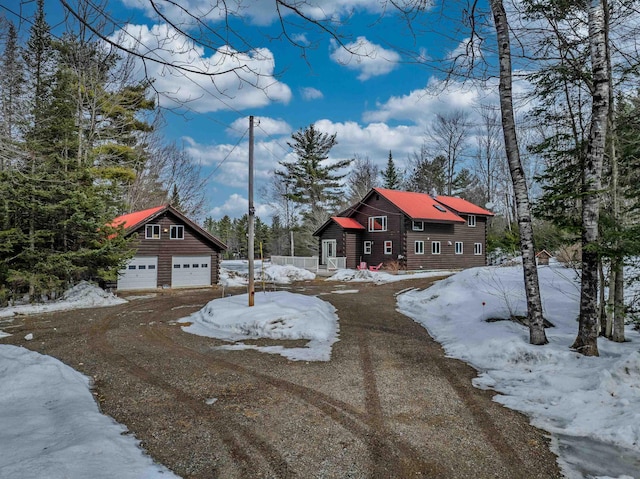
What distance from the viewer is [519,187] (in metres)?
6.61

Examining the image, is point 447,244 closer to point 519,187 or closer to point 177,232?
point 177,232

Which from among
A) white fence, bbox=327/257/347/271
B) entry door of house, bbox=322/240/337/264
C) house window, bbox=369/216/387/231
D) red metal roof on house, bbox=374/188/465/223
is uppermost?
red metal roof on house, bbox=374/188/465/223

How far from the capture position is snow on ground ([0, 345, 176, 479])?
2791 millimetres

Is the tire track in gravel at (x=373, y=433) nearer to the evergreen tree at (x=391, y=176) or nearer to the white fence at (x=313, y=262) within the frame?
the white fence at (x=313, y=262)

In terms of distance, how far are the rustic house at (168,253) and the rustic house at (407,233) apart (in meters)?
10.8

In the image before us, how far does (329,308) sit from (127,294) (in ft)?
40.0

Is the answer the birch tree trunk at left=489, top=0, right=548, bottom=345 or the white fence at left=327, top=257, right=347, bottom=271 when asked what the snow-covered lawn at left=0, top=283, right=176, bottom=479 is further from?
the white fence at left=327, top=257, right=347, bottom=271

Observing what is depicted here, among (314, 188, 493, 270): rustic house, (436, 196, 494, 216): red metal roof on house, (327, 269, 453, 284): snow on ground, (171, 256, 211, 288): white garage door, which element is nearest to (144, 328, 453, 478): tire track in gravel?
(327, 269, 453, 284): snow on ground

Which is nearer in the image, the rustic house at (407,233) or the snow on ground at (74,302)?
the snow on ground at (74,302)

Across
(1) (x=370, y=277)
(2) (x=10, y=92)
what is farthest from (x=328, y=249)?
(2) (x=10, y=92)

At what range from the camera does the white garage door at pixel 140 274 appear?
2017cm

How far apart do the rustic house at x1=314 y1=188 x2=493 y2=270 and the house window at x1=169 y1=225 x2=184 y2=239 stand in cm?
1227

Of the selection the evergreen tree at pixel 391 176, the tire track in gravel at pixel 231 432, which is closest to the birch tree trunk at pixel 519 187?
the tire track in gravel at pixel 231 432

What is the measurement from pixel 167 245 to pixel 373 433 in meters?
20.2
